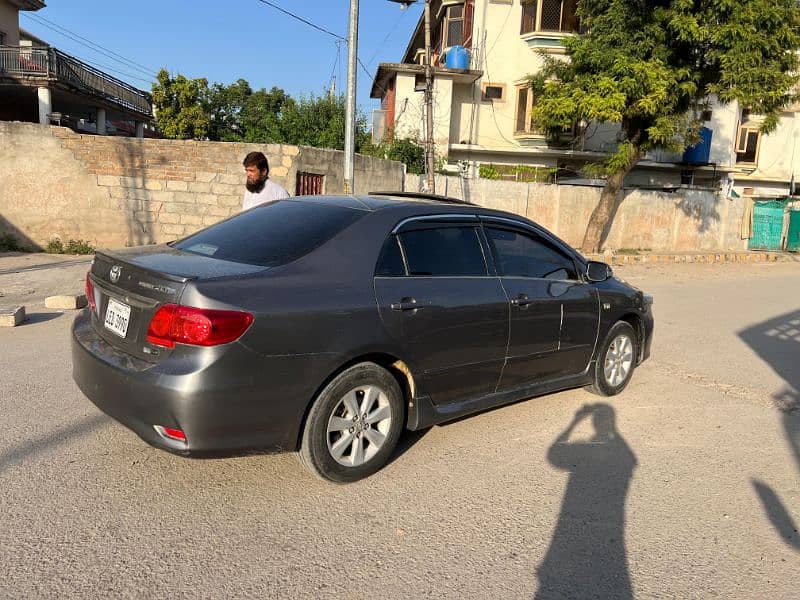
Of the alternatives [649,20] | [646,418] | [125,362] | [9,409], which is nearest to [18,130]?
[9,409]

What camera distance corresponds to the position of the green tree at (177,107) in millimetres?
38156

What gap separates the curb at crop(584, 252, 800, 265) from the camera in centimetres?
1681

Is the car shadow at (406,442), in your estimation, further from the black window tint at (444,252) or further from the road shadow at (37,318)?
the road shadow at (37,318)

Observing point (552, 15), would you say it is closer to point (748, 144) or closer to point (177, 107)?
point (748, 144)

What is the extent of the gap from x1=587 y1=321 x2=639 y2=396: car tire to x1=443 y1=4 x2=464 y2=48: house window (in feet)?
75.4

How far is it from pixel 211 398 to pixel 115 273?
1066 mm

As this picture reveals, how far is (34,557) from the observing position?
2672mm

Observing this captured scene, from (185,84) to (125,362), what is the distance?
3973 centimetres

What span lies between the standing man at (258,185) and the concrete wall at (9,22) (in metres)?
26.3

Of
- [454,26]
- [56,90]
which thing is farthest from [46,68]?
[454,26]

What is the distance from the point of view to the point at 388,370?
11.9 feet

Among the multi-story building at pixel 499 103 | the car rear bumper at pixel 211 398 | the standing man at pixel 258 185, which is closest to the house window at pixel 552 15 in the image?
the multi-story building at pixel 499 103

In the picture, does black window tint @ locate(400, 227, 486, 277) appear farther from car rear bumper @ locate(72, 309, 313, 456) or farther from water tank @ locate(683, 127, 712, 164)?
water tank @ locate(683, 127, 712, 164)

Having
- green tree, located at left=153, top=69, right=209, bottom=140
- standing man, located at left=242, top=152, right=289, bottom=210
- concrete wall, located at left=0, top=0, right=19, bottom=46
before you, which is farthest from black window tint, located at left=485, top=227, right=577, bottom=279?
green tree, located at left=153, top=69, right=209, bottom=140
